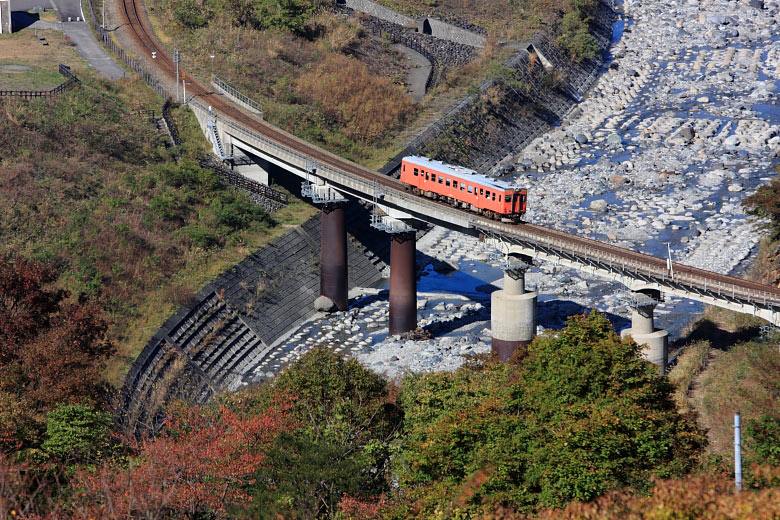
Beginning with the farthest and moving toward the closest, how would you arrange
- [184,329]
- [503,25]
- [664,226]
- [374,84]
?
[503,25]
[374,84]
[664,226]
[184,329]

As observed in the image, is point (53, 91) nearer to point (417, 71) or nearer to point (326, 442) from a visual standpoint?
point (417, 71)

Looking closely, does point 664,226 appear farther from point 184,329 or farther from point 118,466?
point 118,466

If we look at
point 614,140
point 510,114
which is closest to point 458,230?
point 614,140

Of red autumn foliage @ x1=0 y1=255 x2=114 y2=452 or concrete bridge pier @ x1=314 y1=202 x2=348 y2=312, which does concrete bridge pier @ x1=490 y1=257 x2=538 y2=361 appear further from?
red autumn foliage @ x1=0 y1=255 x2=114 y2=452

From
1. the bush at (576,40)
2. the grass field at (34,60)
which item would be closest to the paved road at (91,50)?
the grass field at (34,60)

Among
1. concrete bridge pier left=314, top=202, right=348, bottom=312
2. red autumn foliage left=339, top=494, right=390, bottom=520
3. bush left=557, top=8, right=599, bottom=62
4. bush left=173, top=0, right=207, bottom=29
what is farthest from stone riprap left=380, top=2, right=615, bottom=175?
red autumn foliage left=339, top=494, right=390, bottom=520

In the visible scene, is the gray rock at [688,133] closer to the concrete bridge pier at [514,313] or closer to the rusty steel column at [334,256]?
the rusty steel column at [334,256]

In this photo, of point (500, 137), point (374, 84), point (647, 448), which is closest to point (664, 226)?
point (500, 137)
